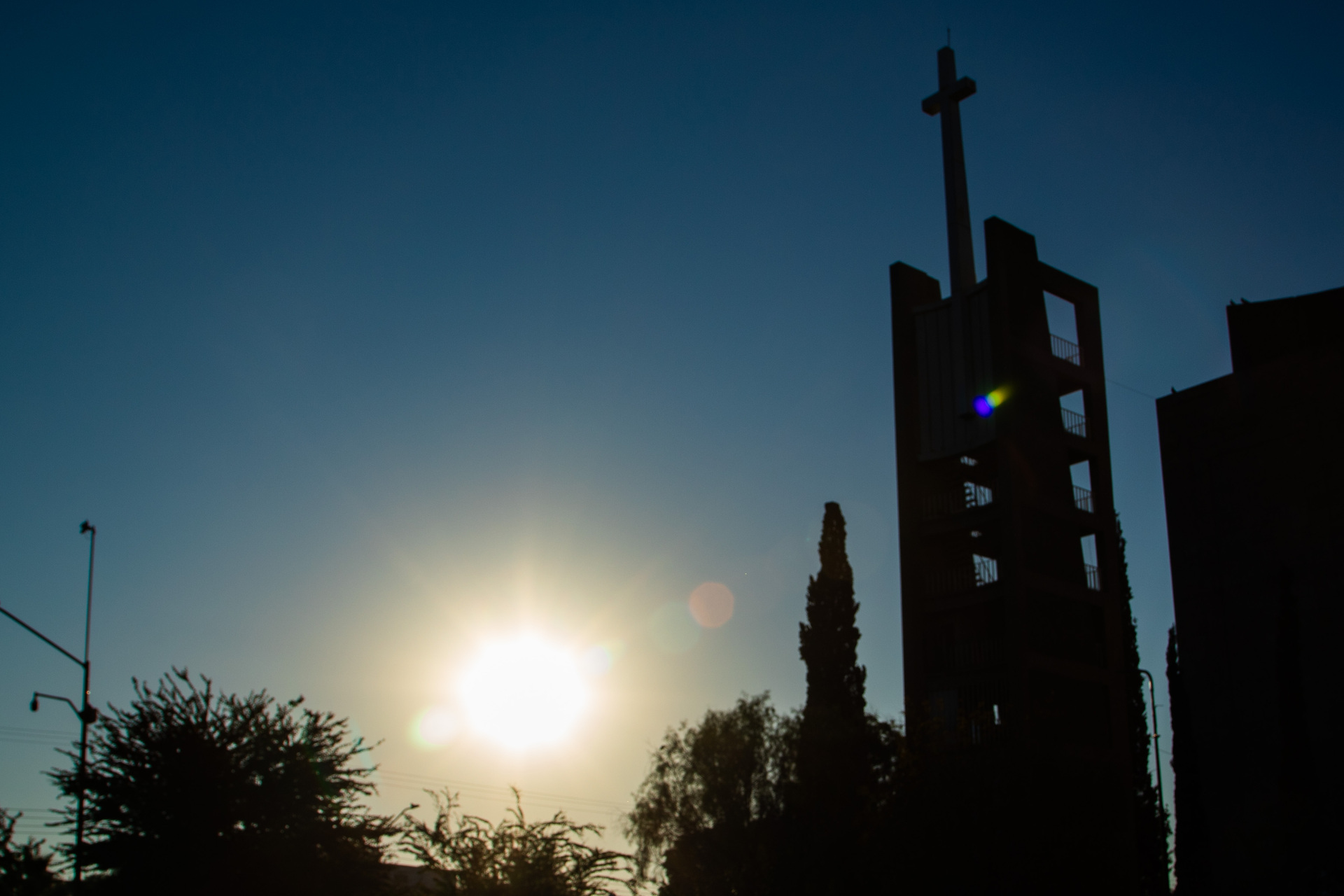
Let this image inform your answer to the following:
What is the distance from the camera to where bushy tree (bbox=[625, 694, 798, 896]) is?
3706 centimetres

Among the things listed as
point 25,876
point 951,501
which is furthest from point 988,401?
point 25,876

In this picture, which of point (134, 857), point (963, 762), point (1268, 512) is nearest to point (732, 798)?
point (963, 762)

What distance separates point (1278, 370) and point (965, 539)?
17378mm

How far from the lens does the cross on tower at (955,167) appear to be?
52406 millimetres

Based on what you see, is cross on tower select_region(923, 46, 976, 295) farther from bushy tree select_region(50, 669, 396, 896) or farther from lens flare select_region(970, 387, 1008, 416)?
bushy tree select_region(50, 669, 396, 896)

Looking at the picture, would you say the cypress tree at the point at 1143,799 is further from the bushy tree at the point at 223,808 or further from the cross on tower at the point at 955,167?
the bushy tree at the point at 223,808

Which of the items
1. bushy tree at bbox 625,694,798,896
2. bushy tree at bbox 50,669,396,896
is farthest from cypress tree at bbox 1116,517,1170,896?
bushy tree at bbox 50,669,396,896

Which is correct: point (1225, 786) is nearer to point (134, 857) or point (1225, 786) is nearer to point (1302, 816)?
point (1302, 816)

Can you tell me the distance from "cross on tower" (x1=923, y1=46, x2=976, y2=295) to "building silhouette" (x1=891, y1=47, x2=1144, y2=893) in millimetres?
120

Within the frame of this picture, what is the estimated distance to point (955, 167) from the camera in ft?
183

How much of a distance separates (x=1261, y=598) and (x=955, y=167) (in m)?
23.6

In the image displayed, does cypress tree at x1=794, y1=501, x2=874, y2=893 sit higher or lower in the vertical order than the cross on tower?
lower

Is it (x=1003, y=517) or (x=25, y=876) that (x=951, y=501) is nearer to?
(x=1003, y=517)

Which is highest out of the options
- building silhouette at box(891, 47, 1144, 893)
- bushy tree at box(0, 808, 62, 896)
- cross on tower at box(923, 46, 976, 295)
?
cross on tower at box(923, 46, 976, 295)
